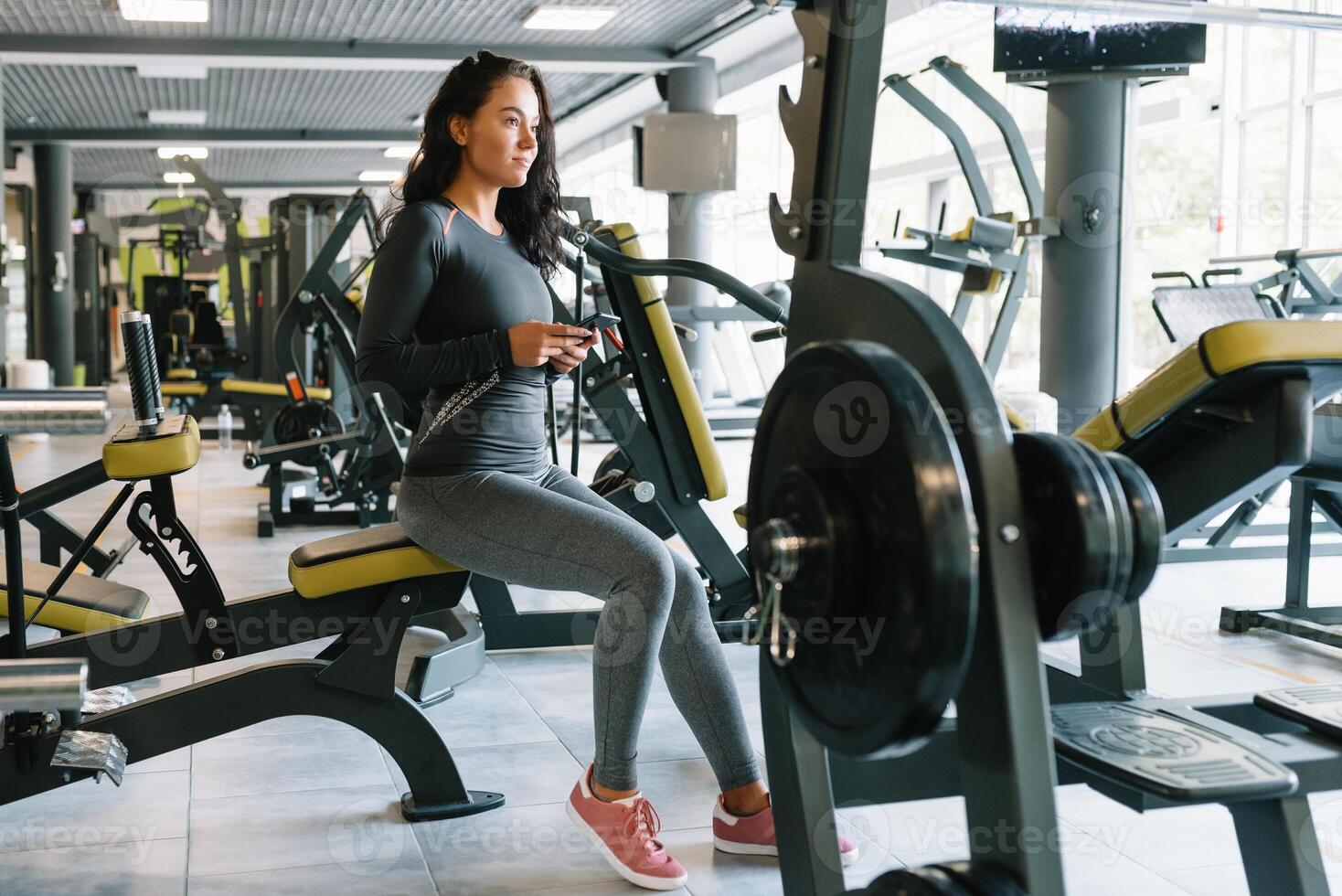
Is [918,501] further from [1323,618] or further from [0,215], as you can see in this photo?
[0,215]

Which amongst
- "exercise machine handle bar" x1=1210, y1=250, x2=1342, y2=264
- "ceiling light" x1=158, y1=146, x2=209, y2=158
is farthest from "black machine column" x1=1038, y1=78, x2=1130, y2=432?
"ceiling light" x1=158, y1=146, x2=209, y2=158

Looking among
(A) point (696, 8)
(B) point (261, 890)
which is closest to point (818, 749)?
(B) point (261, 890)

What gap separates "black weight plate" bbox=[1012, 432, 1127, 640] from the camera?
42.8 inches

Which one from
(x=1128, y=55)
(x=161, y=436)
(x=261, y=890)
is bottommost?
(x=261, y=890)

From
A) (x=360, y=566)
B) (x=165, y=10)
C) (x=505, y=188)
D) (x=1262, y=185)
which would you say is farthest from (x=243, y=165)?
(x=360, y=566)

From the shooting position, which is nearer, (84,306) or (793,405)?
(793,405)

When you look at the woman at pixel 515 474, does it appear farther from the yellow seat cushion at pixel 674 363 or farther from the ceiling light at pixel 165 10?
the ceiling light at pixel 165 10

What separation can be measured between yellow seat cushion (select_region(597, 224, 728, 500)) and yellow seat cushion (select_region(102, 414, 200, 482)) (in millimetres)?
1212

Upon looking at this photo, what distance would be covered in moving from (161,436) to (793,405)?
1210 mm

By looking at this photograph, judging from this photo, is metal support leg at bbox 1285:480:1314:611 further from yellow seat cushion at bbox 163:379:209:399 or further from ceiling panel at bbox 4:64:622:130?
ceiling panel at bbox 4:64:622:130

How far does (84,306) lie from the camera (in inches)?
666

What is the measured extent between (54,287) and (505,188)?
13.9 meters

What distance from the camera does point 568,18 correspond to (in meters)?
9.27

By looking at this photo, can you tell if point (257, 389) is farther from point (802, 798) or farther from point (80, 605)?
point (802, 798)
